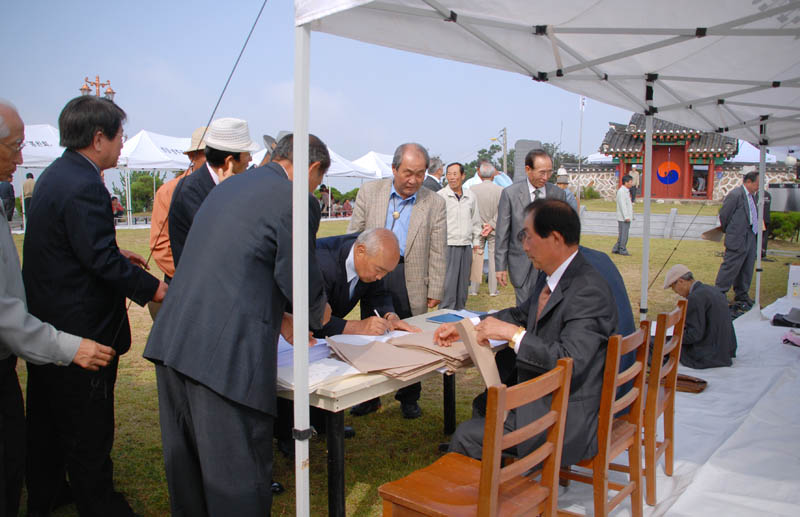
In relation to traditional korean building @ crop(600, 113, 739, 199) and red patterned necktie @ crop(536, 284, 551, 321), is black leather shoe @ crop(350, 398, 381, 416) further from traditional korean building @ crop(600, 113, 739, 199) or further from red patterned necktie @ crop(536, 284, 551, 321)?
traditional korean building @ crop(600, 113, 739, 199)

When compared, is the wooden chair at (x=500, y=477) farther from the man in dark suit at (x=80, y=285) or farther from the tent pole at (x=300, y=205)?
the man in dark suit at (x=80, y=285)

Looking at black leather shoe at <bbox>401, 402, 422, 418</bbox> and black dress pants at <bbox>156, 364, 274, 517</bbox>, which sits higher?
black dress pants at <bbox>156, 364, 274, 517</bbox>

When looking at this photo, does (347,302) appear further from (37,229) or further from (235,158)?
(37,229)

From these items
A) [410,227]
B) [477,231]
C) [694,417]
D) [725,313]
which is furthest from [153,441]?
[477,231]

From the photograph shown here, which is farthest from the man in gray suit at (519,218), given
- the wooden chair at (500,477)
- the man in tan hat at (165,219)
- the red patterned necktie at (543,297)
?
the wooden chair at (500,477)

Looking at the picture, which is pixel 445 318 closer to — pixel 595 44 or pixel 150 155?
pixel 595 44

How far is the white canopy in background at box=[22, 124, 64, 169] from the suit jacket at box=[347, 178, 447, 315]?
13864 mm

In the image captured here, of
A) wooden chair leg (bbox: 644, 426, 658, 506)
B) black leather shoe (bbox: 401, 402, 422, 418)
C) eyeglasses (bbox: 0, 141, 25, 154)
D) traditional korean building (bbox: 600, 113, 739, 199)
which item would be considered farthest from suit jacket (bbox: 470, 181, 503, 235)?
traditional korean building (bbox: 600, 113, 739, 199)

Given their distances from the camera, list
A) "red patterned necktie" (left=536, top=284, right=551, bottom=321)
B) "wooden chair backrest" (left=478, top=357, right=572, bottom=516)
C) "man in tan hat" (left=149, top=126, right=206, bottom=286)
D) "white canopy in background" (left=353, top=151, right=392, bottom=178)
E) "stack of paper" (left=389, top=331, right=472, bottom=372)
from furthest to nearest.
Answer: "white canopy in background" (left=353, top=151, right=392, bottom=178)
"man in tan hat" (left=149, top=126, right=206, bottom=286)
"red patterned necktie" (left=536, top=284, right=551, bottom=321)
"stack of paper" (left=389, top=331, right=472, bottom=372)
"wooden chair backrest" (left=478, top=357, right=572, bottom=516)

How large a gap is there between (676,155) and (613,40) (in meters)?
29.9

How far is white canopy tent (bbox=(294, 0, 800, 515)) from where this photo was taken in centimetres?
181

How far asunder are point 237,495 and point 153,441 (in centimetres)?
183

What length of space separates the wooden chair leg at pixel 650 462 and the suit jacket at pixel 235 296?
1.71 meters

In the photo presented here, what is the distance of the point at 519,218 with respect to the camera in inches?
183
